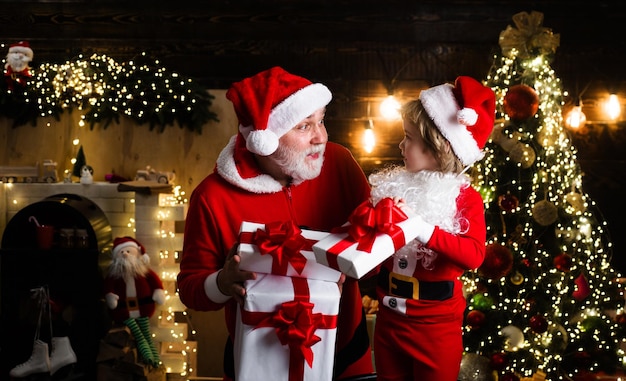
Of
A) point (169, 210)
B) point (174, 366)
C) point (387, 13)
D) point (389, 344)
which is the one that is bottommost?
point (174, 366)

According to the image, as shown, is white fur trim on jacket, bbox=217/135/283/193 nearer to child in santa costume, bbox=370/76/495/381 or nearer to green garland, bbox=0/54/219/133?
child in santa costume, bbox=370/76/495/381

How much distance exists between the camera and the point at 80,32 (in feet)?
15.2

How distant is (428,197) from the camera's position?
2.06 m

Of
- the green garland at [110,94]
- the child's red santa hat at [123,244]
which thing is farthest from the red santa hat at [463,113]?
the green garland at [110,94]

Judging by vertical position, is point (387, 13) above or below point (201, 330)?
above

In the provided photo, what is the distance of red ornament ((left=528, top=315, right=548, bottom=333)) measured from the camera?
3.47 metres

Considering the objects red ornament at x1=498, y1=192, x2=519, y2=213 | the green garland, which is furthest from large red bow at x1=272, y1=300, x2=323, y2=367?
the green garland

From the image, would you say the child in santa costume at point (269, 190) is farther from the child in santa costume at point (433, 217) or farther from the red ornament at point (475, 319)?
the red ornament at point (475, 319)

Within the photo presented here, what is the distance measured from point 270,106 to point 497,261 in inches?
74.7

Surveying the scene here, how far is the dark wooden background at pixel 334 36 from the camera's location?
4.61m

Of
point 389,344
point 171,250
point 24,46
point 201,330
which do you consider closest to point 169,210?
point 171,250

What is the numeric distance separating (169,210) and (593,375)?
8.14 ft

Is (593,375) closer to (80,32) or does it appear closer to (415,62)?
(415,62)

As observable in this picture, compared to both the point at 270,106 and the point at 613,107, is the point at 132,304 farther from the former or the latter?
the point at 613,107
